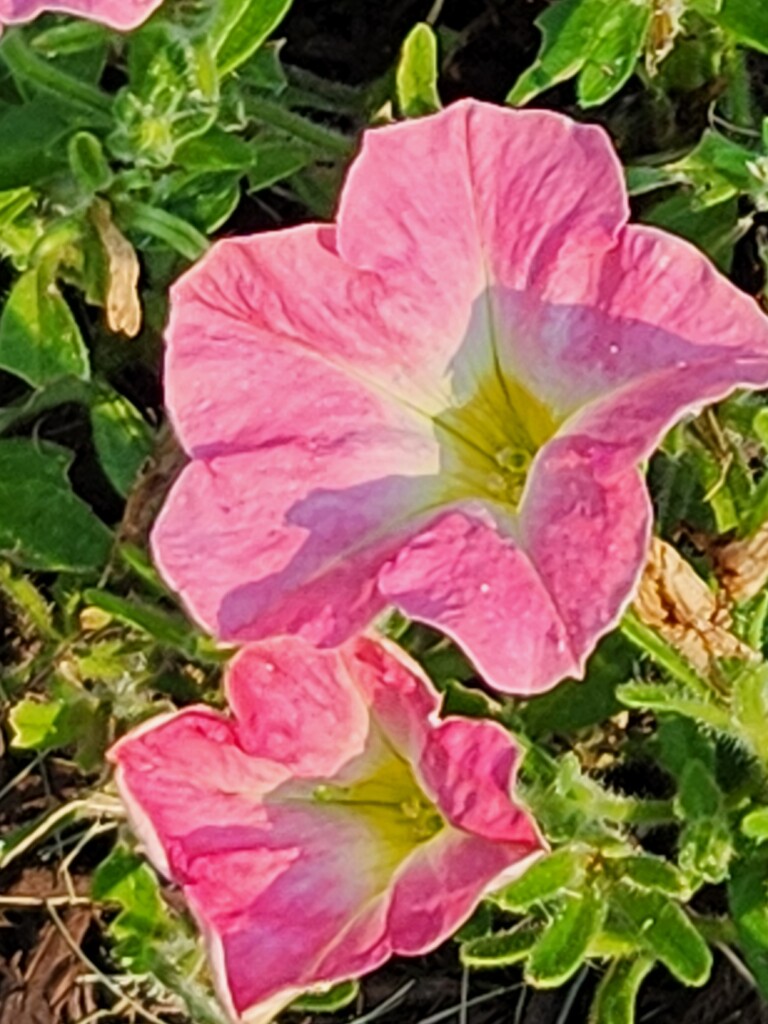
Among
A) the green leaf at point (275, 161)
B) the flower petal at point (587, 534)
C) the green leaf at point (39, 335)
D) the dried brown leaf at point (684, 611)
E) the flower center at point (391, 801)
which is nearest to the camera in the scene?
the flower petal at point (587, 534)

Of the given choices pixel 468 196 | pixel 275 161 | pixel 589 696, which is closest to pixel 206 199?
pixel 275 161

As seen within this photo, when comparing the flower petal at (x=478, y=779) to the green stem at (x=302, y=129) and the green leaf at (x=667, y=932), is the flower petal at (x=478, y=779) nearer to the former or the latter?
the green leaf at (x=667, y=932)

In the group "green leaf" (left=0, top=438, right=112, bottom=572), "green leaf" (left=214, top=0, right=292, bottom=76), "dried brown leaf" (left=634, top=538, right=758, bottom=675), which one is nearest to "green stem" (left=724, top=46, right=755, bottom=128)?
"green leaf" (left=214, top=0, right=292, bottom=76)

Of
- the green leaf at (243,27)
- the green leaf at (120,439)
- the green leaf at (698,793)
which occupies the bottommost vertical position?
the green leaf at (698,793)

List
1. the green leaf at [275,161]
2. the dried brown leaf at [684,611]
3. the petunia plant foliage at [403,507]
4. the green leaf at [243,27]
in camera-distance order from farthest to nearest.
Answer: the green leaf at [275,161] < the green leaf at [243,27] < the dried brown leaf at [684,611] < the petunia plant foliage at [403,507]

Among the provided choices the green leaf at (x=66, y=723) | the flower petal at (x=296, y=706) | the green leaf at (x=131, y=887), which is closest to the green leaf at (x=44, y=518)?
the green leaf at (x=66, y=723)

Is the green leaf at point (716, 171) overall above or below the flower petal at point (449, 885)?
above

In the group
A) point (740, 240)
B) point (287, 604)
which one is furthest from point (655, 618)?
point (740, 240)

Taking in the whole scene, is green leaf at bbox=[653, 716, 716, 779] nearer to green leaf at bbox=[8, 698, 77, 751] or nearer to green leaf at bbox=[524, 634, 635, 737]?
green leaf at bbox=[524, 634, 635, 737]
